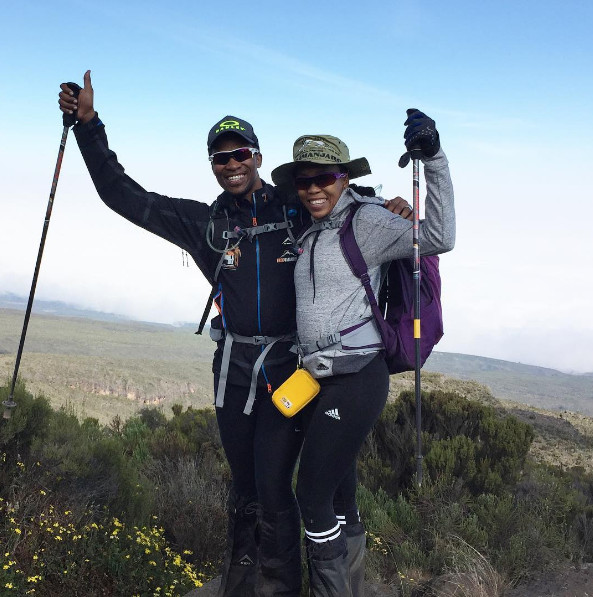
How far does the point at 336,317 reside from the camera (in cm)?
291

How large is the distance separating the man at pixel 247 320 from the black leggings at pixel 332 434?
234 millimetres

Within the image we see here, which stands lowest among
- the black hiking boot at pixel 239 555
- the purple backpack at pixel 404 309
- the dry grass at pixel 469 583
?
the dry grass at pixel 469 583

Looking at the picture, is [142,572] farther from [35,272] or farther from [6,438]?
[35,272]

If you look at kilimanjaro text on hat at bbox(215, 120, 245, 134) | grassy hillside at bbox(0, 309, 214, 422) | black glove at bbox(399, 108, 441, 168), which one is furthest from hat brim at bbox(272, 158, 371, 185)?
grassy hillside at bbox(0, 309, 214, 422)

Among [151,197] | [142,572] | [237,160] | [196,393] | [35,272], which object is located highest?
[237,160]

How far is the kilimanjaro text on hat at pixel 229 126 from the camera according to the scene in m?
3.42

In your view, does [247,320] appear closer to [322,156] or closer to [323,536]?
[322,156]

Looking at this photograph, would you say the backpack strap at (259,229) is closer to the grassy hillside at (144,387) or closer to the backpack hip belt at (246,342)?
the backpack hip belt at (246,342)

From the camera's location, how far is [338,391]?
290cm

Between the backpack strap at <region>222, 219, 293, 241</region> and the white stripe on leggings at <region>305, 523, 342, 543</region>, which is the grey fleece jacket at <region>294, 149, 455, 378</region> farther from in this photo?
the white stripe on leggings at <region>305, 523, 342, 543</region>

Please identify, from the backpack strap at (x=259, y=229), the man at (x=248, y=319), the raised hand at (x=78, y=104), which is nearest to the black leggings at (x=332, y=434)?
the man at (x=248, y=319)

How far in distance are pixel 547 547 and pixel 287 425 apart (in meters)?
4.20

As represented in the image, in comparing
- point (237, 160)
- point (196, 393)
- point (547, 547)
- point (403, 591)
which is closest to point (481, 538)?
point (547, 547)

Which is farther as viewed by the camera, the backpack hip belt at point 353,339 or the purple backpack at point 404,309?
the purple backpack at point 404,309
